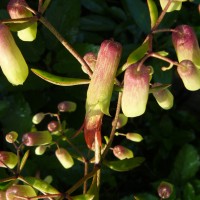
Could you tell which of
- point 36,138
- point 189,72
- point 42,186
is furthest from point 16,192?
point 189,72

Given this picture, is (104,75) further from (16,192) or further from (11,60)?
(16,192)

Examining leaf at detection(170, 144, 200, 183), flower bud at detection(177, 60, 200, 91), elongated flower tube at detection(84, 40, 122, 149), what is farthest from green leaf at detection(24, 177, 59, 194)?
leaf at detection(170, 144, 200, 183)

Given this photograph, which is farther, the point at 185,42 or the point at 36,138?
the point at 36,138

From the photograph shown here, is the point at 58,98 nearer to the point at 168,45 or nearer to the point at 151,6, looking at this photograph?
the point at 168,45

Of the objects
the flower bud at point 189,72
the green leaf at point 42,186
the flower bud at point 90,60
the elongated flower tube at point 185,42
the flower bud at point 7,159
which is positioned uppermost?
the elongated flower tube at point 185,42

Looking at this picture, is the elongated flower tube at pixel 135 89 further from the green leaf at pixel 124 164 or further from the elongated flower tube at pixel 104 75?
the green leaf at pixel 124 164

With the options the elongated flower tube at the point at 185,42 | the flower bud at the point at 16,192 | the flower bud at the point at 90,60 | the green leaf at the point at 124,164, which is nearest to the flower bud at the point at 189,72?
the elongated flower tube at the point at 185,42
